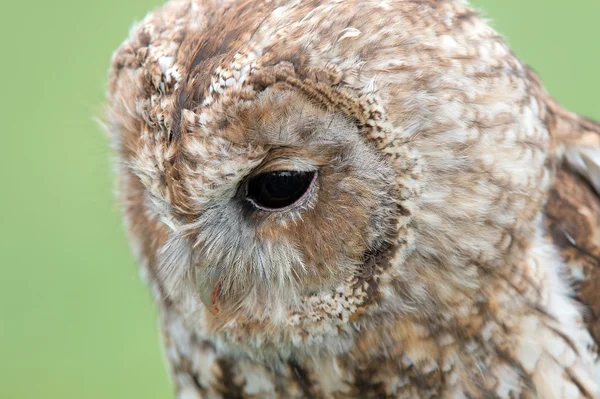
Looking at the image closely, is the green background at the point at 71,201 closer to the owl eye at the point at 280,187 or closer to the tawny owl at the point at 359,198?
the tawny owl at the point at 359,198

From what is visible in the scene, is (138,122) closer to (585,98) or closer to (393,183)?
(393,183)

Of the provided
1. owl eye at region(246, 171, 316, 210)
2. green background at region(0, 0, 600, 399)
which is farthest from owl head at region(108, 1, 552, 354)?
green background at region(0, 0, 600, 399)

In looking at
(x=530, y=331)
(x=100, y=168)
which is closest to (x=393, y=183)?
(x=530, y=331)

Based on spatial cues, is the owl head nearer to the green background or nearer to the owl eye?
the owl eye

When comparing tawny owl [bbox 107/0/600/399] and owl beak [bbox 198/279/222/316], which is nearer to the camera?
tawny owl [bbox 107/0/600/399]

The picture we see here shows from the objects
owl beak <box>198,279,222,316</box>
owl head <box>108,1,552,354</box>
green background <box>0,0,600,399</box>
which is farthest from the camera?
green background <box>0,0,600,399</box>

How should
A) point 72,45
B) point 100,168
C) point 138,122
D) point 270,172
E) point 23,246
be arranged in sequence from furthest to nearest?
point 72,45, point 23,246, point 100,168, point 138,122, point 270,172
